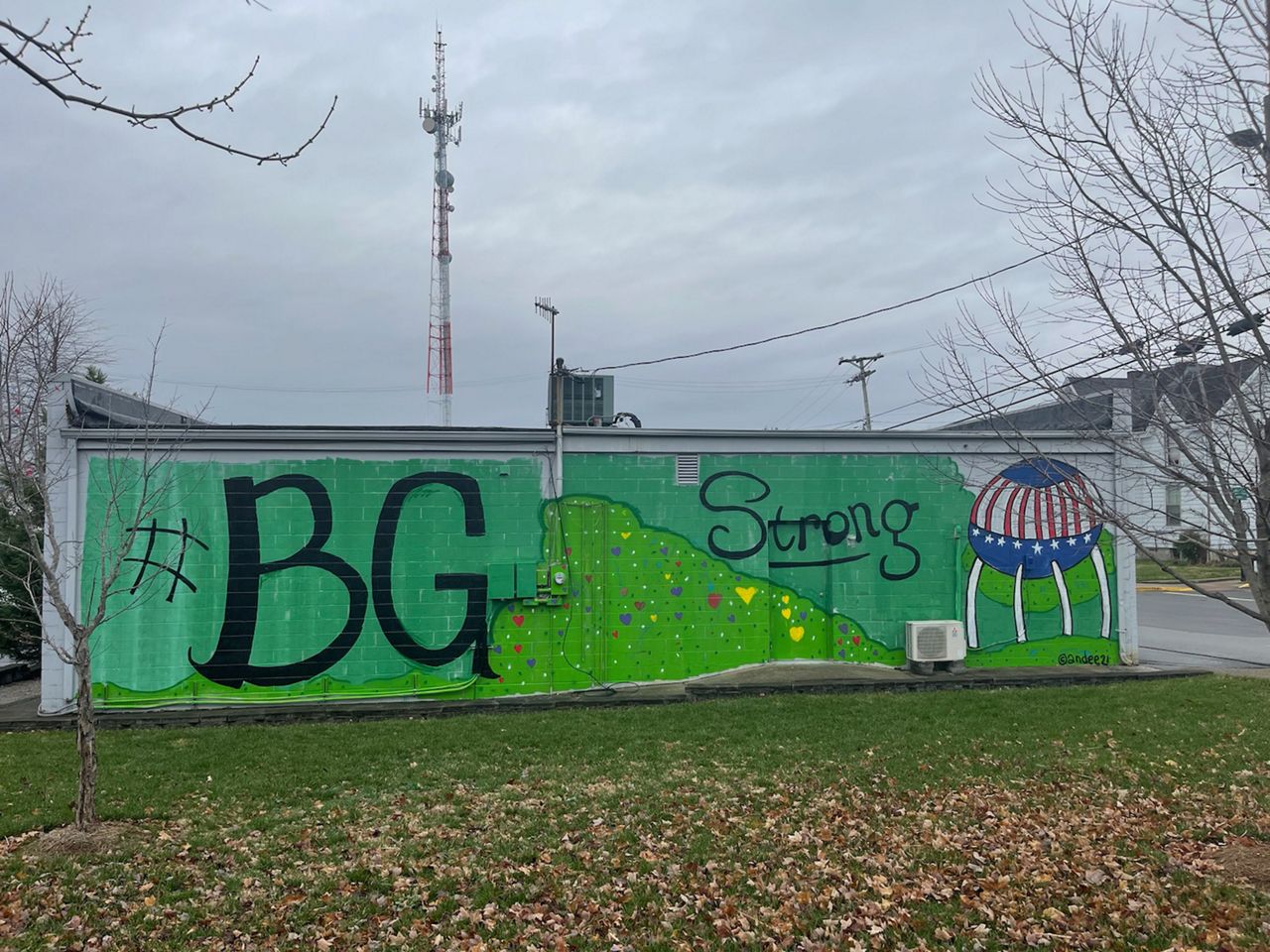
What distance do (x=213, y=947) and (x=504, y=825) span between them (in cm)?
202

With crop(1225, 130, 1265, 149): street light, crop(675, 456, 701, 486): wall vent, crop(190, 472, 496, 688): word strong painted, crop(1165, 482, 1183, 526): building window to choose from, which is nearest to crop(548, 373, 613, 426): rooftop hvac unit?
crop(675, 456, 701, 486): wall vent

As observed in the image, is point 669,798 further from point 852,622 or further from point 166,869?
point 852,622

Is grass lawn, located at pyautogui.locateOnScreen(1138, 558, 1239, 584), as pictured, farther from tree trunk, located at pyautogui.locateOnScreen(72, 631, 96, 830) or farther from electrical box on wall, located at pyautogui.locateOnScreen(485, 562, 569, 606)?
tree trunk, located at pyautogui.locateOnScreen(72, 631, 96, 830)

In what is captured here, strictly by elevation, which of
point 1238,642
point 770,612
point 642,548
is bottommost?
point 1238,642

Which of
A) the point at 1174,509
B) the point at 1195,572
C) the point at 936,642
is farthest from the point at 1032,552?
the point at 1195,572

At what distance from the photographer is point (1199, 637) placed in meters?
15.7

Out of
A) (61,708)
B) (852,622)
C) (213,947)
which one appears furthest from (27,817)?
(852,622)

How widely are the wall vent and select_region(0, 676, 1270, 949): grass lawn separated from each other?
3.35 meters

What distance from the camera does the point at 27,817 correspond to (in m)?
6.11

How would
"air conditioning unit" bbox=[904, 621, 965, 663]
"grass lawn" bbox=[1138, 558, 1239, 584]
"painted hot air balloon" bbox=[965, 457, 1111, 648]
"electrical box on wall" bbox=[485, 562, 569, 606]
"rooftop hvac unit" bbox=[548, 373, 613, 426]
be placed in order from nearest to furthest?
"electrical box on wall" bbox=[485, 562, 569, 606] → "air conditioning unit" bbox=[904, 621, 965, 663] → "painted hot air balloon" bbox=[965, 457, 1111, 648] → "rooftop hvac unit" bbox=[548, 373, 613, 426] → "grass lawn" bbox=[1138, 558, 1239, 584]

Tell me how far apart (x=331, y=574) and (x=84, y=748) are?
184 inches

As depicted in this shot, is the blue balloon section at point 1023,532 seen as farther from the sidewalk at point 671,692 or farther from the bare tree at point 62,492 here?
the bare tree at point 62,492

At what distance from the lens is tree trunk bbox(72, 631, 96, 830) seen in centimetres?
571

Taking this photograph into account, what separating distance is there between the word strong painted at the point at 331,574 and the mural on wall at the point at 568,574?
0.02 metres
